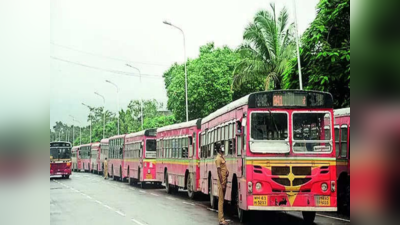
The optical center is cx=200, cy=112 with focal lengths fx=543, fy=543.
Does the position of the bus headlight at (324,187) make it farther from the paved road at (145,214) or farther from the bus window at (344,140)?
the bus window at (344,140)

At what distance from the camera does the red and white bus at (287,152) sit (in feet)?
36.0

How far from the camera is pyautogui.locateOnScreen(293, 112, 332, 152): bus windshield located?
11.1 metres

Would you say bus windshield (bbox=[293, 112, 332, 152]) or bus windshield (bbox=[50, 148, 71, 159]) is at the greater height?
bus windshield (bbox=[293, 112, 332, 152])

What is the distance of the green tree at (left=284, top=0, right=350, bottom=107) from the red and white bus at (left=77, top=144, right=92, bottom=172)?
36.0m

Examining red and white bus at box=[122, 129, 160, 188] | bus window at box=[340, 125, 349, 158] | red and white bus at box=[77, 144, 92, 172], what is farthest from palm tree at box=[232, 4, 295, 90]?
red and white bus at box=[77, 144, 92, 172]

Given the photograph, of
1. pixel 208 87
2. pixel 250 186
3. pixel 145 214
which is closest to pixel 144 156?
pixel 145 214

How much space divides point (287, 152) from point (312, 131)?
2.43 ft

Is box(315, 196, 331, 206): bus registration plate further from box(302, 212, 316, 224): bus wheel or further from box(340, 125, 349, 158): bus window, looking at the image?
box(340, 125, 349, 158): bus window

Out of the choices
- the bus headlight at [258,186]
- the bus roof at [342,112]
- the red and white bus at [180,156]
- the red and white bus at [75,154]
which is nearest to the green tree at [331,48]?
the bus roof at [342,112]

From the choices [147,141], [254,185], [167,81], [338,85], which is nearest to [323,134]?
[254,185]

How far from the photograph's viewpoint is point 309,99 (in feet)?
37.2

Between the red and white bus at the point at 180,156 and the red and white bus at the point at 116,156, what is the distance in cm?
914
